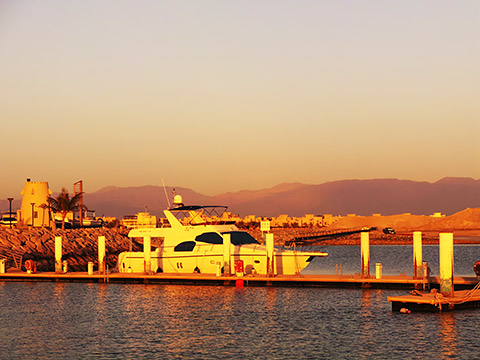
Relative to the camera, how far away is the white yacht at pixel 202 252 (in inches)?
1644

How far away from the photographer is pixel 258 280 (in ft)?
127

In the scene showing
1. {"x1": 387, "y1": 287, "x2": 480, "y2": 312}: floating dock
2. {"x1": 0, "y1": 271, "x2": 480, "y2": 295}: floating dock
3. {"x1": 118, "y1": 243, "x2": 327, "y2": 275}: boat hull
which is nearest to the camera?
{"x1": 387, "y1": 287, "x2": 480, "y2": 312}: floating dock

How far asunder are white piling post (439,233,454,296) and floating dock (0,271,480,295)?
404 cm

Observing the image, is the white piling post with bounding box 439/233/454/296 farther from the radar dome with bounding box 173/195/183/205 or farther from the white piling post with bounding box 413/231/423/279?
the radar dome with bounding box 173/195/183/205

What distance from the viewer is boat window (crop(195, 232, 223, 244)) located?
142 feet

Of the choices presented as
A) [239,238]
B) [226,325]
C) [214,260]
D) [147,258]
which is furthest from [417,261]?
[147,258]

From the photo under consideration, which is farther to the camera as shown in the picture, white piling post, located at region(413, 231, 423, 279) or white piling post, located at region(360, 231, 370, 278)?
white piling post, located at region(360, 231, 370, 278)

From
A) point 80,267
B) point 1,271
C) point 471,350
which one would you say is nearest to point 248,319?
point 471,350

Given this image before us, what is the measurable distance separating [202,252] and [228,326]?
581 inches

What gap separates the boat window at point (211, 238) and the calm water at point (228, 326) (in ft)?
14.0

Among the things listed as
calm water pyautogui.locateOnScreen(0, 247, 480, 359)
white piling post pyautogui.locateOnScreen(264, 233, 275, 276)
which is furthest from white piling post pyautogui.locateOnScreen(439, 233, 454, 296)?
white piling post pyautogui.locateOnScreen(264, 233, 275, 276)

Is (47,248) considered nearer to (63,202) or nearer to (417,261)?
(63,202)

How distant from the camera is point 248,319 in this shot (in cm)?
2998

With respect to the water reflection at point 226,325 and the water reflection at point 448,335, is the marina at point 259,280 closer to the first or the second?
the water reflection at point 226,325
